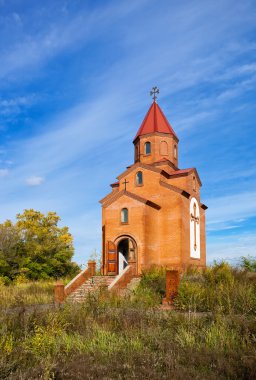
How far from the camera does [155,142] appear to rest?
87.1ft

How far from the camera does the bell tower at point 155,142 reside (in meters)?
26.6

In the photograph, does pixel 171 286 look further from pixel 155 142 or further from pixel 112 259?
pixel 155 142

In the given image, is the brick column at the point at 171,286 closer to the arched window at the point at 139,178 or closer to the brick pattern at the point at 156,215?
the brick pattern at the point at 156,215

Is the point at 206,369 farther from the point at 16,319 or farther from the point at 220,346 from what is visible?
the point at 16,319

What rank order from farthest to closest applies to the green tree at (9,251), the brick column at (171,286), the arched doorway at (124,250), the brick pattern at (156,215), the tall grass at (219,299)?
the green tree at (9,251)
the arched doorway at (124,250)
the brick pattern at (156,215)
the brick column at (171,286)
the tall grass at (219,299)

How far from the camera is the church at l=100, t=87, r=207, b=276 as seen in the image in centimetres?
2269

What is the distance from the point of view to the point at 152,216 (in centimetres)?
2341

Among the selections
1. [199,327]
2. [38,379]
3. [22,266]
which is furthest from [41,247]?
[38,379]

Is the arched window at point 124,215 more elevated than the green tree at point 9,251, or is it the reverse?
the arched window at point 124,215

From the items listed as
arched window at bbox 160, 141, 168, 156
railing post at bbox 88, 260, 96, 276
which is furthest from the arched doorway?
arched window at bbox 160, 141, 168, 156

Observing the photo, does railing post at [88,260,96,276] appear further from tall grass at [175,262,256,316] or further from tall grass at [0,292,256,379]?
tall grass at [0,292,256,379]

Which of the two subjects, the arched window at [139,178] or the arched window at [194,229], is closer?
the arched window at [139,178]

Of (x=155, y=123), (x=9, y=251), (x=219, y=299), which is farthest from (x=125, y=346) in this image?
(x=9, y=251)

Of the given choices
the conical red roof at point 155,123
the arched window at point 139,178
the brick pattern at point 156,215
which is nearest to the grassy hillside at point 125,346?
the brick pattern at point 156,215
